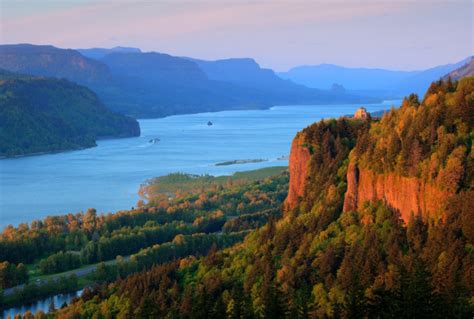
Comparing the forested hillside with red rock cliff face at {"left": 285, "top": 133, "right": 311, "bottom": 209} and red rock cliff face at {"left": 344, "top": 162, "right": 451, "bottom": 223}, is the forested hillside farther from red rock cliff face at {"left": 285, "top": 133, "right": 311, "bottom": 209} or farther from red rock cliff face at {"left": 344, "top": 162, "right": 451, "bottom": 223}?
red rock cliff face at {"left": 285, "top": 133, "right": 311, "bottom": 209}

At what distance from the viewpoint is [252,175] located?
90.3 m

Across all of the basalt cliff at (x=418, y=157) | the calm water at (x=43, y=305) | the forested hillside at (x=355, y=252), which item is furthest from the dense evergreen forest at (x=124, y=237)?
the basalt cliff at (x=418, y=157)

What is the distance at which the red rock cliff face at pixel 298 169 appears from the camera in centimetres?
4062

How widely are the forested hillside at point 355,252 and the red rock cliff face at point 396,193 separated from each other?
0.14 meters

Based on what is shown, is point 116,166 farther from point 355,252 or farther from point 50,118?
point 355,252

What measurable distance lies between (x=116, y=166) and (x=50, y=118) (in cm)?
5300

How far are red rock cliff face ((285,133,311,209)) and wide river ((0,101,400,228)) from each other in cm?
3525

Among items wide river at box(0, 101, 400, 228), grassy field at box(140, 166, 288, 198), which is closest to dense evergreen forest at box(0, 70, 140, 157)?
wide river at box(0, 101, 400, 228)

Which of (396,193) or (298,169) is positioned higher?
(298,169)

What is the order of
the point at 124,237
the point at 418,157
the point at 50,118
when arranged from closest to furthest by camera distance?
1. the point at 418,157
2. the point at 124,237
3. the point at 50,118

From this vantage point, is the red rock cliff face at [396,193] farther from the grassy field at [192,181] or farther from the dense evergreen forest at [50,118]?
the dense evergreen forest at [50,118]

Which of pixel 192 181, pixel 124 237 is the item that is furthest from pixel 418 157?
pixel 192 181

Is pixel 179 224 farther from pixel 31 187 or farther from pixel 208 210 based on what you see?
pixel 31 187

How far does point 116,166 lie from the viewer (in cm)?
11131
